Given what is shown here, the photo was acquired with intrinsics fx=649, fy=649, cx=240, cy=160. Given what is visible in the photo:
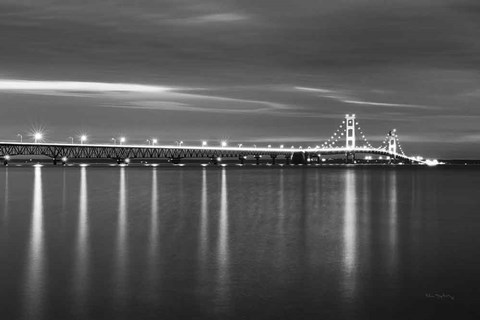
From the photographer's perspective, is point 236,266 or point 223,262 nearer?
point 236,266

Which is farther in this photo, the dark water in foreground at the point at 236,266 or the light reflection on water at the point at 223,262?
the light reflection on water at the point at 223,262

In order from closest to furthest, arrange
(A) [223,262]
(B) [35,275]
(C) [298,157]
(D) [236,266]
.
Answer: (B) [35,275] < (D) [236,266] < (A) [223,262] < (C) [298,157]

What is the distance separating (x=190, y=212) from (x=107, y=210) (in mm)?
4356

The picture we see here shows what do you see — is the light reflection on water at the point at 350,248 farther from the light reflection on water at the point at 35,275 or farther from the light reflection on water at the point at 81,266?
the light reflection on water at the point at 35,275

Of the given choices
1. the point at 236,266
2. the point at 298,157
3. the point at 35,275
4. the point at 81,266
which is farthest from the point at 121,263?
the point at 298,157

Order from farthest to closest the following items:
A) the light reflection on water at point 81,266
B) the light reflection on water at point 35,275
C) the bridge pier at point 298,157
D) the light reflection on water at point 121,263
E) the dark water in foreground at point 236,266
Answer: the bridge pier at point 298,157
the light reflection on water at point 121,263
the light reflection on water at point 81,266
the dark water in foreground at point 236,266
the light reflection on water at point 35,275

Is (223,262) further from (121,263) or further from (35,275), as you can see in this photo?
(35,275)

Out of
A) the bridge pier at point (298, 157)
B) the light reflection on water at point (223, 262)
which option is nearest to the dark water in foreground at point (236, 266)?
the light reflection on water at point (223, 262)

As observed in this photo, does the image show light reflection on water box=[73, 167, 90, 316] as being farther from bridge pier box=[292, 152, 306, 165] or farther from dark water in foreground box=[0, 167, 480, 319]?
bridge pier box=[292, 152, 306, 165]

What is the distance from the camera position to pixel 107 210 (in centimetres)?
3356

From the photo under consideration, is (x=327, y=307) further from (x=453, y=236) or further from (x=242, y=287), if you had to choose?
(x=453, y=236)

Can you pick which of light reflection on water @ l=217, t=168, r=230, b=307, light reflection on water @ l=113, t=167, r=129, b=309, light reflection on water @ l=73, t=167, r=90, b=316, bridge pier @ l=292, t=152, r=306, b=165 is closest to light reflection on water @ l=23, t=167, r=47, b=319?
light reflection on water @ l=73, t=167, r=90, b=316

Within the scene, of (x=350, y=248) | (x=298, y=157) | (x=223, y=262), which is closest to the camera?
(x=223, y=262)

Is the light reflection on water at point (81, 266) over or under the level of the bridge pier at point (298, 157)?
under
